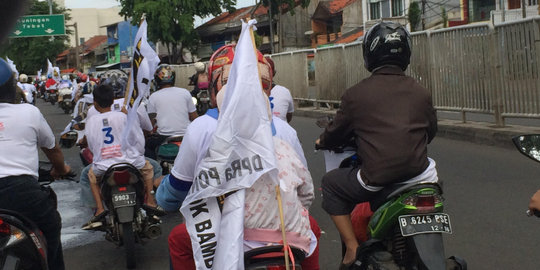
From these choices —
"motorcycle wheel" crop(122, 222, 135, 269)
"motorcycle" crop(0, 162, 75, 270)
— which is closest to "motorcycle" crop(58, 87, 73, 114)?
"motorcycle wheel" crop(122, 222, 135, 269)

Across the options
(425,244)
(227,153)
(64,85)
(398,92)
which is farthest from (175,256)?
(64,85)

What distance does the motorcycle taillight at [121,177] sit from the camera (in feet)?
18.9

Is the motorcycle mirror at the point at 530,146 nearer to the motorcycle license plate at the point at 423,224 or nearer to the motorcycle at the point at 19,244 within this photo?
the motorcycle license plate at the point at 423,224

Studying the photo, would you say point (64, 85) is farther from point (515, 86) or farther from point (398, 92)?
point (398, 92)

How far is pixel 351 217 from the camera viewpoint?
156 inches

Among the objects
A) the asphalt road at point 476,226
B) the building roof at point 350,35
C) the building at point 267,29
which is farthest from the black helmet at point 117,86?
the building at point 267,29

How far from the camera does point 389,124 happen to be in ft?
11.4

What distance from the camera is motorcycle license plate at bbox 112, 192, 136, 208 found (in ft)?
18.4

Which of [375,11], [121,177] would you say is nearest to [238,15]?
[375,11]

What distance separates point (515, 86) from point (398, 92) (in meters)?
7.79

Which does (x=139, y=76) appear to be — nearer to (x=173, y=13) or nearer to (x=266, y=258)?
(x=266, y=258)

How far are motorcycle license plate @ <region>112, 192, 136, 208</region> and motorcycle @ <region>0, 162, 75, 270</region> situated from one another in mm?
1797

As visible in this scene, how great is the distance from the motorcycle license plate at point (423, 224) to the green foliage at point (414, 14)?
39.9 m

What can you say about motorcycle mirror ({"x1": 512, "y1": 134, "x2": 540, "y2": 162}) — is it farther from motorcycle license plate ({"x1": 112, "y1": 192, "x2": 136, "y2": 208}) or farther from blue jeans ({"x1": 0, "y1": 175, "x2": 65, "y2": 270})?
motorcycle license plate ({"x1": 112, "y1": 192, "x2": 136, "y2": 208})
